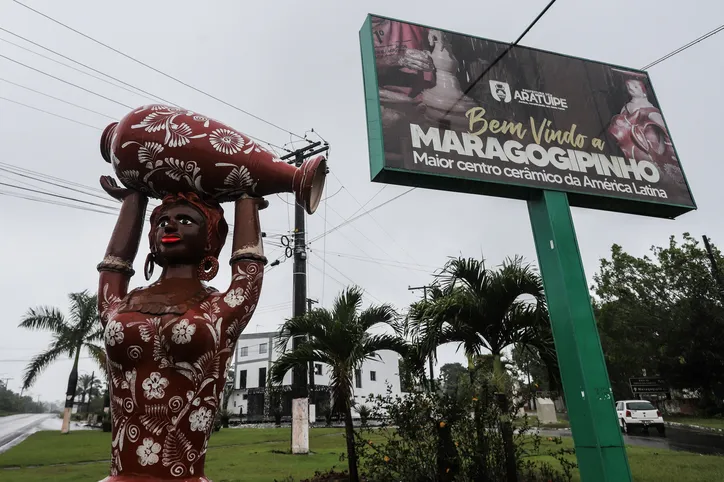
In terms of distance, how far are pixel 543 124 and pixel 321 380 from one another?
2955 centimetres

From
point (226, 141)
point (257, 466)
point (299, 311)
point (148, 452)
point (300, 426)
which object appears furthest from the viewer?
point (299, 311)

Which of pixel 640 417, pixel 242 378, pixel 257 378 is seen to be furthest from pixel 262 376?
pixel 640 417

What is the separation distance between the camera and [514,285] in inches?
235

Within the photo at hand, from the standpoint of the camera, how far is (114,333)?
2246 mm

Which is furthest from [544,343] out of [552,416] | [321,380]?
[321,380]

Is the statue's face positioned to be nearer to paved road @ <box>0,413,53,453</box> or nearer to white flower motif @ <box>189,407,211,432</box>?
white flower motif @ <box>189,407,211,432</box>

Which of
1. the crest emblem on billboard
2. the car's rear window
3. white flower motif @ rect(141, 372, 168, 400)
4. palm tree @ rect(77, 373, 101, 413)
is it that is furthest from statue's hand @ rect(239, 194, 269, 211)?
palm tree @ rect(77, 373, 101, 413)

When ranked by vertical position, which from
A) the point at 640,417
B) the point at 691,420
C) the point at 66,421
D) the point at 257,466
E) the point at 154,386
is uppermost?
the point at 66,421

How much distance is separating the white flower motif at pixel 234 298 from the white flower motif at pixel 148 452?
0.69 m

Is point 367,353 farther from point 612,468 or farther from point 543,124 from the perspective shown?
point 543,124

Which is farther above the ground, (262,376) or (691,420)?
(262,376)

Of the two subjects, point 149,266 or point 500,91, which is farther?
point 500,91

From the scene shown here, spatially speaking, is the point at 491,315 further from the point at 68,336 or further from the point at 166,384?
the point at 68,336

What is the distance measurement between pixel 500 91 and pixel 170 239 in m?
5.63
